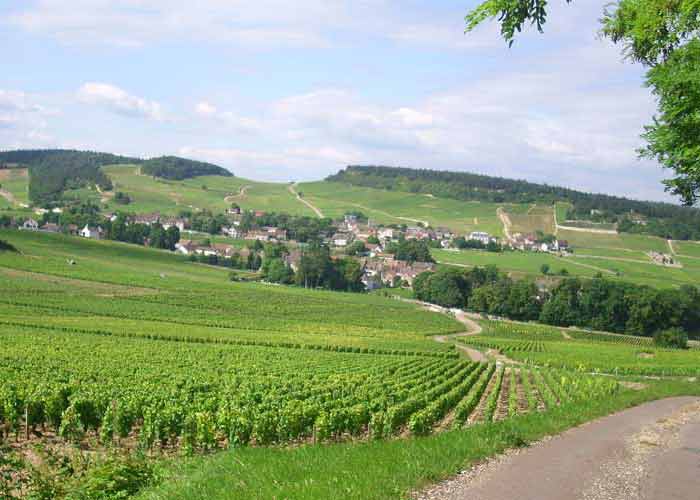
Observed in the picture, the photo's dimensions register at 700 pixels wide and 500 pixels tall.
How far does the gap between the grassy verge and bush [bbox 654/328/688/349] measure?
307ft

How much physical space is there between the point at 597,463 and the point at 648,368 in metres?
50.8

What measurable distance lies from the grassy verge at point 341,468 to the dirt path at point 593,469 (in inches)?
14.1

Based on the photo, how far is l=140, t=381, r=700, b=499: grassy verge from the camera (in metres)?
10.0

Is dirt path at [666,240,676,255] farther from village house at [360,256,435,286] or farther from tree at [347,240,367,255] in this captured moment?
tree at [347,240,367,255]

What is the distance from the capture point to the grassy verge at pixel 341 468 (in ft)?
33.0

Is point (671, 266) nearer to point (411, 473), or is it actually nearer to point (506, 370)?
point (506, 370)

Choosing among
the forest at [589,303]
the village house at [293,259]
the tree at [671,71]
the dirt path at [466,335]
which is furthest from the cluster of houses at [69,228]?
the tree at [671,71]

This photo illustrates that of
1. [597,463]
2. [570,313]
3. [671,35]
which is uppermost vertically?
[671,35]

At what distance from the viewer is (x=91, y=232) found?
170 meters

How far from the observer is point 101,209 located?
199625 millimetres

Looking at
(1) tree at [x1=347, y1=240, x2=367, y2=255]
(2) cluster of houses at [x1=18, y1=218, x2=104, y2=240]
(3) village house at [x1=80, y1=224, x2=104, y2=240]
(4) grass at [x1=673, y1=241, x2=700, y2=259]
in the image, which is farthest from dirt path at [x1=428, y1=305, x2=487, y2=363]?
(2) cluster of houses at [x1=18, y1=218, x2=104, y2=240]

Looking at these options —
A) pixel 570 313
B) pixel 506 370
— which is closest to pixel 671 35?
pixel 506 370

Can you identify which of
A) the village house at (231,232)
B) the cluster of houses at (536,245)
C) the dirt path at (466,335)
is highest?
the cluster of houses at (536,245)

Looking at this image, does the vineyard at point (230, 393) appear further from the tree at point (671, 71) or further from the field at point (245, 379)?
the tree at point (671, 71)
